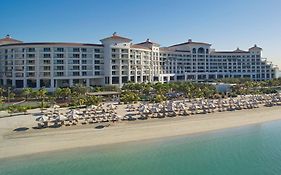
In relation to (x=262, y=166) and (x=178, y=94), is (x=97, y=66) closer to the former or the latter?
(x=178, y=94)

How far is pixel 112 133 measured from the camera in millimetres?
33469

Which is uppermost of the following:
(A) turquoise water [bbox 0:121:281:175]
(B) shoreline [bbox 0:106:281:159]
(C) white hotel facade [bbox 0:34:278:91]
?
(C) white hotel facade [bbox 0:34:278:91]

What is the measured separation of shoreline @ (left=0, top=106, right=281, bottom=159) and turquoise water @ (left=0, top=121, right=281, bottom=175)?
1.47 meters

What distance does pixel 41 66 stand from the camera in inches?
3241

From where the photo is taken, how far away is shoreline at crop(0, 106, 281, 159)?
28.8 meters

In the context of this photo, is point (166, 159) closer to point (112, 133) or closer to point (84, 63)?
point (112, 133)

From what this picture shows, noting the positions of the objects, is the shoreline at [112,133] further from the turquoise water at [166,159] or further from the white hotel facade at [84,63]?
the white hotel facade at [84,63]

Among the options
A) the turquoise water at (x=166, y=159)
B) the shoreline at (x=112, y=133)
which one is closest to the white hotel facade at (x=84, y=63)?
→ the shoreline at (x=112, y=133)

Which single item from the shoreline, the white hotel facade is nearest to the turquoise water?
the shoreline

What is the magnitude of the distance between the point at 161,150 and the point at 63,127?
1234cm

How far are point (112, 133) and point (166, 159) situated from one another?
8.59 metres

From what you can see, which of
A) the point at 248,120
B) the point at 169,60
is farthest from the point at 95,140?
the point at 169,60

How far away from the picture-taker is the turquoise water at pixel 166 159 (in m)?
24.1

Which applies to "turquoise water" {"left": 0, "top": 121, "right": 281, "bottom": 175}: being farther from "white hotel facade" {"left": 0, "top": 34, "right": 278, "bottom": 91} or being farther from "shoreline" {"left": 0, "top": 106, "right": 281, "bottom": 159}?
"white hotel facade" {"left": 0, "top": 34, "right": 278, "bottom": 91}
